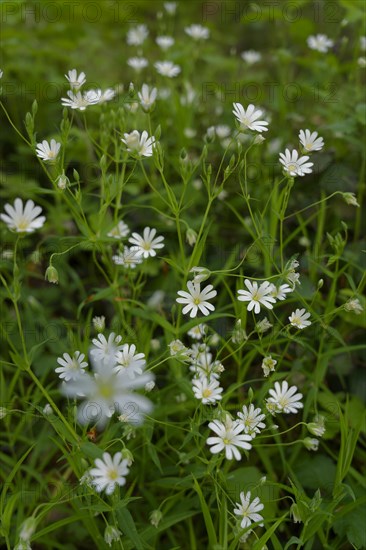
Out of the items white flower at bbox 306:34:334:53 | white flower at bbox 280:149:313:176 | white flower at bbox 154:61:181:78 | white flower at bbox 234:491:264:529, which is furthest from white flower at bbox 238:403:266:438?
white flower at bbox 306:34:334:53

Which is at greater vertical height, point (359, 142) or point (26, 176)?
point (359, 142)

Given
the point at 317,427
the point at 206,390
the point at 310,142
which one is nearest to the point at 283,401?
the point at 317,427

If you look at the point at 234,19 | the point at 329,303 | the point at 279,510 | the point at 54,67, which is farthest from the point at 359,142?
the point at 234,19

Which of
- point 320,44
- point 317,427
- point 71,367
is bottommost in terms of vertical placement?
point 317,427

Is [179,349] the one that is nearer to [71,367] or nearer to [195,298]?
[195,298]

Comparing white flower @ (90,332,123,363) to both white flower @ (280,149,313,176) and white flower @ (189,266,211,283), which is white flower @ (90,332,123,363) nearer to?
white flower @ (189,266,211,283)

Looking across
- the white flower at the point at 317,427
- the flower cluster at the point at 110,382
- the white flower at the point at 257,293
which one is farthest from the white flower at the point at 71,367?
the white flower at the point at 317,427

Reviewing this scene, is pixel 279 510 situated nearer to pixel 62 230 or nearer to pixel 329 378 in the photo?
pixel 329 378
